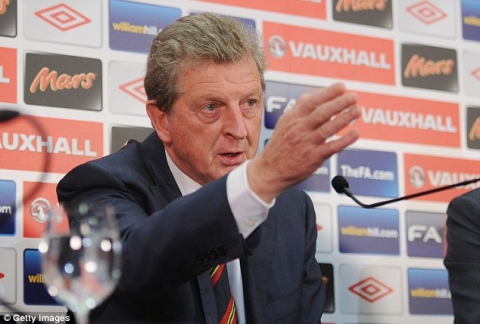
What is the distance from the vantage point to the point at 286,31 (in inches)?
137

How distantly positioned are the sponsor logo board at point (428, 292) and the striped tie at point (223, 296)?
1.45m

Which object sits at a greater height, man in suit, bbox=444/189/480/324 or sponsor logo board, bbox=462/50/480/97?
sponsor logo board, bbox=462/50/480/97

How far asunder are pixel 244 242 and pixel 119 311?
0.48 metres

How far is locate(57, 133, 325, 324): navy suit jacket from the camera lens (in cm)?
182

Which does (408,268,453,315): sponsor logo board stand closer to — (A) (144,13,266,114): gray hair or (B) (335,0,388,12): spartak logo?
(B) (335,0,388,12): spartak logo

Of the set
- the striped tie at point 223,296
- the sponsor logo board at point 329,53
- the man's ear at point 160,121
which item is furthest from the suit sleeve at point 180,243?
the sponsor logo board at point 329,53

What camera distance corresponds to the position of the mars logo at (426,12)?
3.82 metres

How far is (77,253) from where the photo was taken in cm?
152

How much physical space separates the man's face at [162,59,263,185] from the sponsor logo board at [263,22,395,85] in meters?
0.99

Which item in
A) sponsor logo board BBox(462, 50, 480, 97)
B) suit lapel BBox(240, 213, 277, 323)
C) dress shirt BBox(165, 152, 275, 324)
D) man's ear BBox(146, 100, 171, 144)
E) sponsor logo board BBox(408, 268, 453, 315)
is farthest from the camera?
sponsor logo board BBox(462, 50, 480, 97)

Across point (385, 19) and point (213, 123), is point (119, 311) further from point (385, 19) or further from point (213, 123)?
point (385, 19)

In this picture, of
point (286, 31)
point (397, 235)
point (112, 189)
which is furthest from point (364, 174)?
point (112, 189)

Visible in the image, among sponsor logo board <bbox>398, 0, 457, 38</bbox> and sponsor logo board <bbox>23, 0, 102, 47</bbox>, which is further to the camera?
sponsor logo board <bbox>398, 0, 457, 38</bbox>

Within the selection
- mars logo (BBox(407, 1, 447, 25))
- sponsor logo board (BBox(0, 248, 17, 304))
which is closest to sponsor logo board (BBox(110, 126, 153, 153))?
sponsor logo board (BBox(0, 248, 17, 304))
